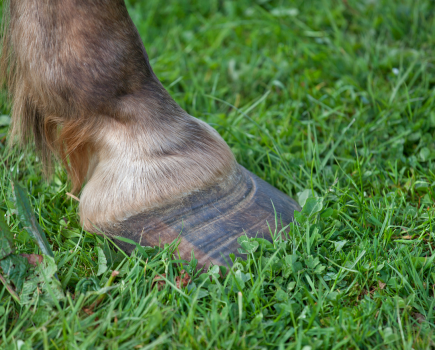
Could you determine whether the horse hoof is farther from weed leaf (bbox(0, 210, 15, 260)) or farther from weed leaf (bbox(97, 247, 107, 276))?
weed leaf (bbox(0, 210, 15, 260))

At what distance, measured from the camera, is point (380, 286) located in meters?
1.44

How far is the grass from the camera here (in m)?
1.26

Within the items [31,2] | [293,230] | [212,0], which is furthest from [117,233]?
[212,0]

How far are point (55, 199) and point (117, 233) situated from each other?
48cm

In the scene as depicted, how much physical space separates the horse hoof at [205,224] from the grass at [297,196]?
57mm

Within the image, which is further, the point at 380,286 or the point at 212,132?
the point at 212,132

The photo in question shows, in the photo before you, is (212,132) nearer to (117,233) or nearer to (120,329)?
(117,233)

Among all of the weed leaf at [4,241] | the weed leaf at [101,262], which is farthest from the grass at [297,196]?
the weed leaf at [4,241]

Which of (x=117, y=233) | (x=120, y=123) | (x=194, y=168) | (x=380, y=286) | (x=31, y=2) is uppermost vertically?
(x=31, y=2)

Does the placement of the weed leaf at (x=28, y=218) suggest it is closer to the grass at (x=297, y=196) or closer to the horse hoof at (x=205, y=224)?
the grass at (x=297, y=196)

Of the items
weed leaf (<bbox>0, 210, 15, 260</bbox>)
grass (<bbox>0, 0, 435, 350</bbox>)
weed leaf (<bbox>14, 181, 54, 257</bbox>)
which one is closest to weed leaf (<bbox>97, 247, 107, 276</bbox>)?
grass (<bbox>0, 0, 435, 350</bbox>)

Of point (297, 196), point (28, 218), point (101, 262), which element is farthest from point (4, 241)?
point (297, 196)

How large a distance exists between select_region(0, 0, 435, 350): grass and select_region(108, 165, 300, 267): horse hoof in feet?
0.19

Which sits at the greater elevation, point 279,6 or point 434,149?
point 279,6
